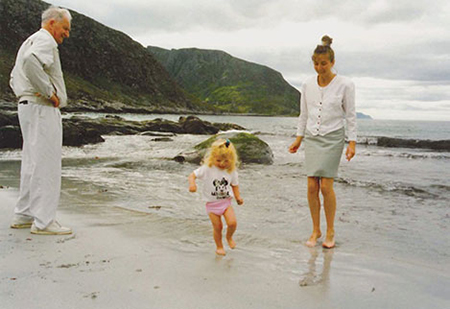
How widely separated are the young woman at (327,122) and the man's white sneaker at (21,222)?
3403 millimetres

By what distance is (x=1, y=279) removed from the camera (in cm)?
323

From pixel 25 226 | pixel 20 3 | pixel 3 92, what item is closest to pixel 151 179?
pixel 25 226

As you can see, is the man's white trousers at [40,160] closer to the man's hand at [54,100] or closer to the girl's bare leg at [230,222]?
the man's hand at [54,100]

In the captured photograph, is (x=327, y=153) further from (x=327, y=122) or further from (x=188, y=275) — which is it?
(x=188, y=275)

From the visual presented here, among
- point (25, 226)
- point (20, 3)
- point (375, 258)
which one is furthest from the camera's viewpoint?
point (20, 3)

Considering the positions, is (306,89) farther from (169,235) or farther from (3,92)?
(3,92)

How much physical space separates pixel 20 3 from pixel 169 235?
479ft

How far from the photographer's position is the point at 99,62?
14162 centimetres

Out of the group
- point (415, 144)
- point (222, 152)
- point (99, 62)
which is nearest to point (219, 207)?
point (222, 152)

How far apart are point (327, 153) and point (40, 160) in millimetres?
3393

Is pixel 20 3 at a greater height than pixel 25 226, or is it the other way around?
pixel 20 3

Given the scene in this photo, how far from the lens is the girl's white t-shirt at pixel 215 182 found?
4.38 m

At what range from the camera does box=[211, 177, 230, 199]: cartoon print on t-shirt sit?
14.3 feet

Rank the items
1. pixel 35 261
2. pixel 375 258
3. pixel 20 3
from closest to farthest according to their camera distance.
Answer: pixel 35 261 → pixel 375 258 → pixel 20 3
